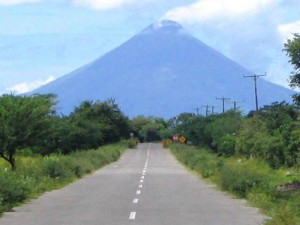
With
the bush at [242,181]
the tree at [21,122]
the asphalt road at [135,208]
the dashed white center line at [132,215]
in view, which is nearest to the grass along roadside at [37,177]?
the asphalt road at [135,208]

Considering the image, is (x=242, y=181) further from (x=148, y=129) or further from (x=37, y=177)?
(x=148, y=129)

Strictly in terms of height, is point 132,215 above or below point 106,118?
below

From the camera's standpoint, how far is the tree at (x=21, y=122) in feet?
123

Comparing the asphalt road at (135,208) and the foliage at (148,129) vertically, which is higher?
the foliage at (148,129)

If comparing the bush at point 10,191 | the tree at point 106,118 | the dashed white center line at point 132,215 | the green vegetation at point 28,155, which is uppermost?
the tree at point 106,118

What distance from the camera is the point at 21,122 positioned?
38094 millimetres

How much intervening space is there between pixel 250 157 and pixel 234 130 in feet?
74.9

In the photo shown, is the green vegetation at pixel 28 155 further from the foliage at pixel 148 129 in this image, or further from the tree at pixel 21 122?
the foliage at pixel 148 129

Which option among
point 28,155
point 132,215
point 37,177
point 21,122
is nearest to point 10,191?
point 132,215

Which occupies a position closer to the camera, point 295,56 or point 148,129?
point 295,56

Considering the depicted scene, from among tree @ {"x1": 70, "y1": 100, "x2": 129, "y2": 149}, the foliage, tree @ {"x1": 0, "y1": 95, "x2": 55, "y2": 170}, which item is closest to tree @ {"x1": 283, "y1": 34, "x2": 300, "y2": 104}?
tree @ {"x1": 0, "y1": 95, "x2": 55, "y2": 170}

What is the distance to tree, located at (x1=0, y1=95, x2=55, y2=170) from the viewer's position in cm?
3759

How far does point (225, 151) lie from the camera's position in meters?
72.5

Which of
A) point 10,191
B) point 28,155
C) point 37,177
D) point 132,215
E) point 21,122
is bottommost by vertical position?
point 132,215
